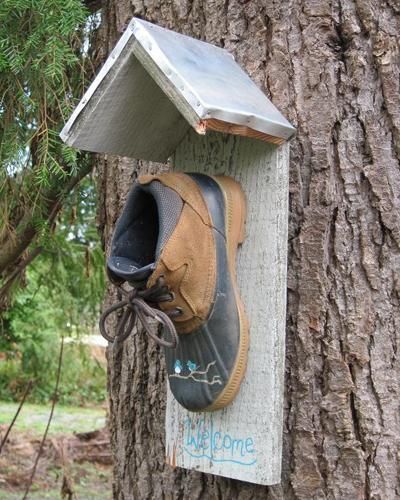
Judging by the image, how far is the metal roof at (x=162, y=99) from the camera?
4.03ft

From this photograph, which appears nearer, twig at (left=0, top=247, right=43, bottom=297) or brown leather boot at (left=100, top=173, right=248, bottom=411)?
brown leather boot at (left=100, top=173, right=248, bottom=411)

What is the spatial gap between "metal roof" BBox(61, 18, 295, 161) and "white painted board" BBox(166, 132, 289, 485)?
3.5 inches

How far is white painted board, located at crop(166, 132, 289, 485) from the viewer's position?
1347mm

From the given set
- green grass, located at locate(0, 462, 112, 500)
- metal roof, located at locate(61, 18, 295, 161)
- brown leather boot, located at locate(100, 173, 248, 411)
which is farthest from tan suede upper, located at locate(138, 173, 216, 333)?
green grass, located at locate(0, 462, 112, 500)

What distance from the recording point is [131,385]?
5.67 feet

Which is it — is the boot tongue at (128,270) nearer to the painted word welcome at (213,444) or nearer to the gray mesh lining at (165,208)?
the gray mesh lining at (165,208)

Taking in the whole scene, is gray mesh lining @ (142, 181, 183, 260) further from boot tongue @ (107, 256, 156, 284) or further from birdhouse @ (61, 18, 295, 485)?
birdhouse @ (61, 18, 295, 485)

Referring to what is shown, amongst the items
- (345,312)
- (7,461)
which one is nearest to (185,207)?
(345,312)

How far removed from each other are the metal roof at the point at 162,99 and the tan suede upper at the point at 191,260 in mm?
152

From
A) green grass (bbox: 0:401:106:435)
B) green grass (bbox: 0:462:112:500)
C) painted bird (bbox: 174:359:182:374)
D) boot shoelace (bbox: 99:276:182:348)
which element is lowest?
green grass (bbox: 0:462:112:500)

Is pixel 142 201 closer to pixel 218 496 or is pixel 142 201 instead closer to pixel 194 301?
pixel 194 301

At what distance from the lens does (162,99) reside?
1455 millimetres

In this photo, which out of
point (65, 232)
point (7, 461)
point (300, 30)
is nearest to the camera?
point (300, 30)

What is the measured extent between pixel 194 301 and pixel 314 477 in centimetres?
39
